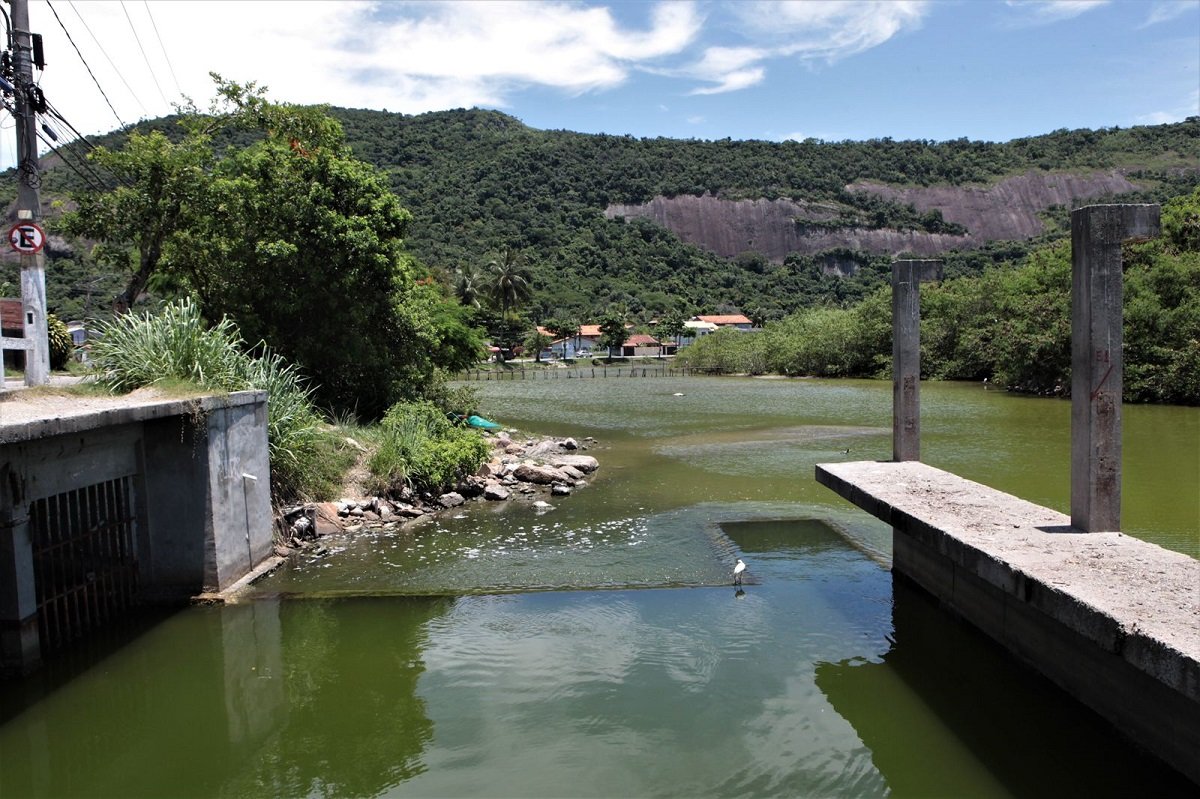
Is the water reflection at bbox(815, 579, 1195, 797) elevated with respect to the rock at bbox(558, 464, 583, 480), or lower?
lower

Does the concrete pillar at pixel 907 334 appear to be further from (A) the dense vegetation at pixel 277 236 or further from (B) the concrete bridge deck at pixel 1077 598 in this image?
(A) the dense vegetation at pixel 277 236

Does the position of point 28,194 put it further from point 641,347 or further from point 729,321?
point 729,321

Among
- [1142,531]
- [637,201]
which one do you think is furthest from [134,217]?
[637,201]

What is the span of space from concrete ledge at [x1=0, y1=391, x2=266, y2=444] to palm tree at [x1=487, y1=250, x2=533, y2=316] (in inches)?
2586

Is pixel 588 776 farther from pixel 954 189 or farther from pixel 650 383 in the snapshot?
pixel 954 189

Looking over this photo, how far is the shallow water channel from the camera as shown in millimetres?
6004

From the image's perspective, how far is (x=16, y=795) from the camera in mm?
5887

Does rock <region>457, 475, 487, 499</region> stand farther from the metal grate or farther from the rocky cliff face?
the rocky cliff face

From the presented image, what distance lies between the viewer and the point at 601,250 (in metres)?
119

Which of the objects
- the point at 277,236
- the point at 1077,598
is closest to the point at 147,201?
the point at 277,236

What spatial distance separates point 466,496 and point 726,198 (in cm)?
12922

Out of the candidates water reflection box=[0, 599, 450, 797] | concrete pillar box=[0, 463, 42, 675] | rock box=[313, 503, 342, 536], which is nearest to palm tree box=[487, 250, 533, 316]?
rock box=[313, 503, 342, 536]

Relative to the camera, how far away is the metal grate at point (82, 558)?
8250 mm

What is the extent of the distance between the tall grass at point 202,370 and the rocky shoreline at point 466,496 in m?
0.58
